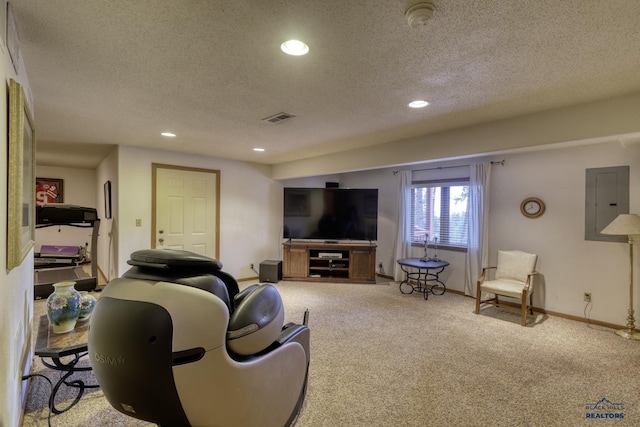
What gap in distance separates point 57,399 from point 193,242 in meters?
3.23

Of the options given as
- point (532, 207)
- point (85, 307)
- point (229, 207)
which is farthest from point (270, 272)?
point (532, 207)

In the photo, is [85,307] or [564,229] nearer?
[85,307]

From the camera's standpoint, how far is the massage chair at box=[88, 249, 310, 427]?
1.08 metres

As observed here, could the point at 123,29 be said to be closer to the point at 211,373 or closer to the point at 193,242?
the point at 211,373

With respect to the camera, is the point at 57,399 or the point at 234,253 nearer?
the point at 57,399

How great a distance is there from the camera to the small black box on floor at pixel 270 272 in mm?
5676

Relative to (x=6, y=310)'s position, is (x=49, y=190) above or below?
above

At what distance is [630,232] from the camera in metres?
3.18

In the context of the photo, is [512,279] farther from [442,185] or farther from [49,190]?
[49,190]

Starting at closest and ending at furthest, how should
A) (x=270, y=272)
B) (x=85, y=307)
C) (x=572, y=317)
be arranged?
1. (x=85, y=307)
2. (x=572, y=317)
3. (x=270, y=272)

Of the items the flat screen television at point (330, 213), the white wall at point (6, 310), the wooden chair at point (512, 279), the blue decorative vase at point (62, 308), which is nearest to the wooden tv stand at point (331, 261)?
the flat screen television at point (330, 213)

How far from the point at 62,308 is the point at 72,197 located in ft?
22.1

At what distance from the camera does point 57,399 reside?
226 cm

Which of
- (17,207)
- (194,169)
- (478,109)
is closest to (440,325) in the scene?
(478,109)
